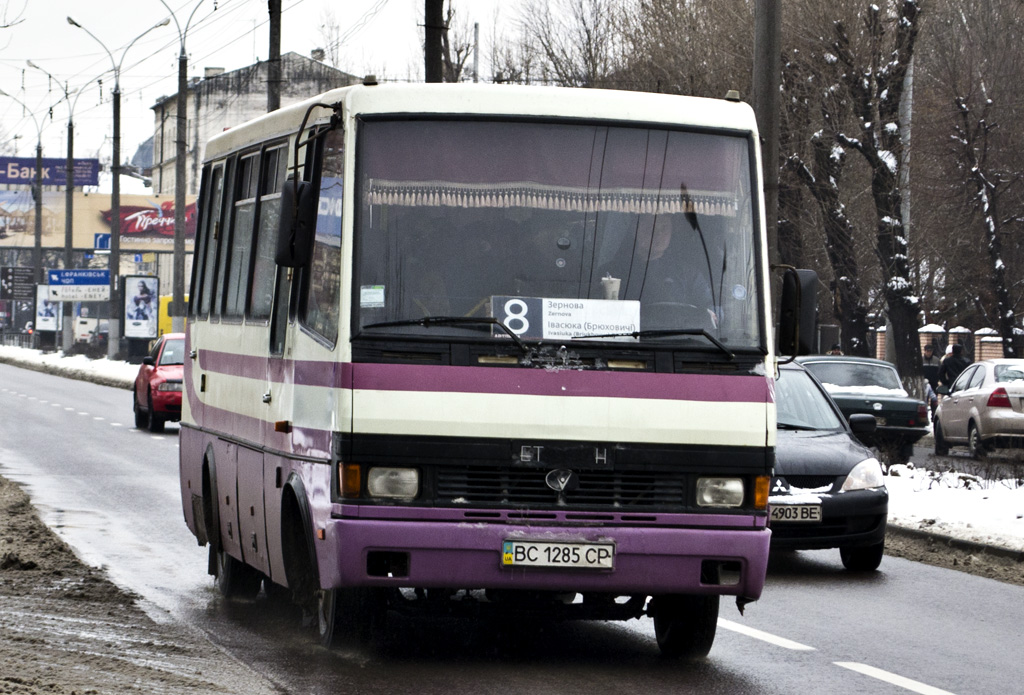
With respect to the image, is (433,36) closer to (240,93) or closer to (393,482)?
(393,482)

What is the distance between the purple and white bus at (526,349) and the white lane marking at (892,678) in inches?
33.4

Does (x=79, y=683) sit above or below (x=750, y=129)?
below

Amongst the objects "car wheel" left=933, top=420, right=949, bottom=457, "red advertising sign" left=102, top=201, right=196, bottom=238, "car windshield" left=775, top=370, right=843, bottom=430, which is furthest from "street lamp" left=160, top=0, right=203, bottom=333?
"red advertising sign" left=102, top=201, right=196, bottom=238

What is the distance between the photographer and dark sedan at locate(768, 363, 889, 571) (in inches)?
484

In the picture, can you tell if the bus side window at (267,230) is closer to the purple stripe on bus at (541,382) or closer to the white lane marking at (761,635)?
the purple stripe on bus at (541,382)

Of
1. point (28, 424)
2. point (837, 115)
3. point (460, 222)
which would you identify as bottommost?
point (28, 424)

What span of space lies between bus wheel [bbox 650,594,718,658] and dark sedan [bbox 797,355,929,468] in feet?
54.0

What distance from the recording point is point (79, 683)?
7.07m

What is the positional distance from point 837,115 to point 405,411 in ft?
88.7

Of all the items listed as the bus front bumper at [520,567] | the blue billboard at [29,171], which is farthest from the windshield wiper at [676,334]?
the blue billboard at [29,171]

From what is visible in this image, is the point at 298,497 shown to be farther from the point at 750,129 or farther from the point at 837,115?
the point at 837,115

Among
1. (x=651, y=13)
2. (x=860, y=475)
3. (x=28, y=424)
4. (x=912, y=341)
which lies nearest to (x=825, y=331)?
(x=912, y=341)

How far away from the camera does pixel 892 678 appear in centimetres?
812

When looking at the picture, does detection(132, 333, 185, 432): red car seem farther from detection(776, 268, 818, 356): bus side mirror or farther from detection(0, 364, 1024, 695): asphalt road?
detection(776, 268, 818, 356): bus side mirror
